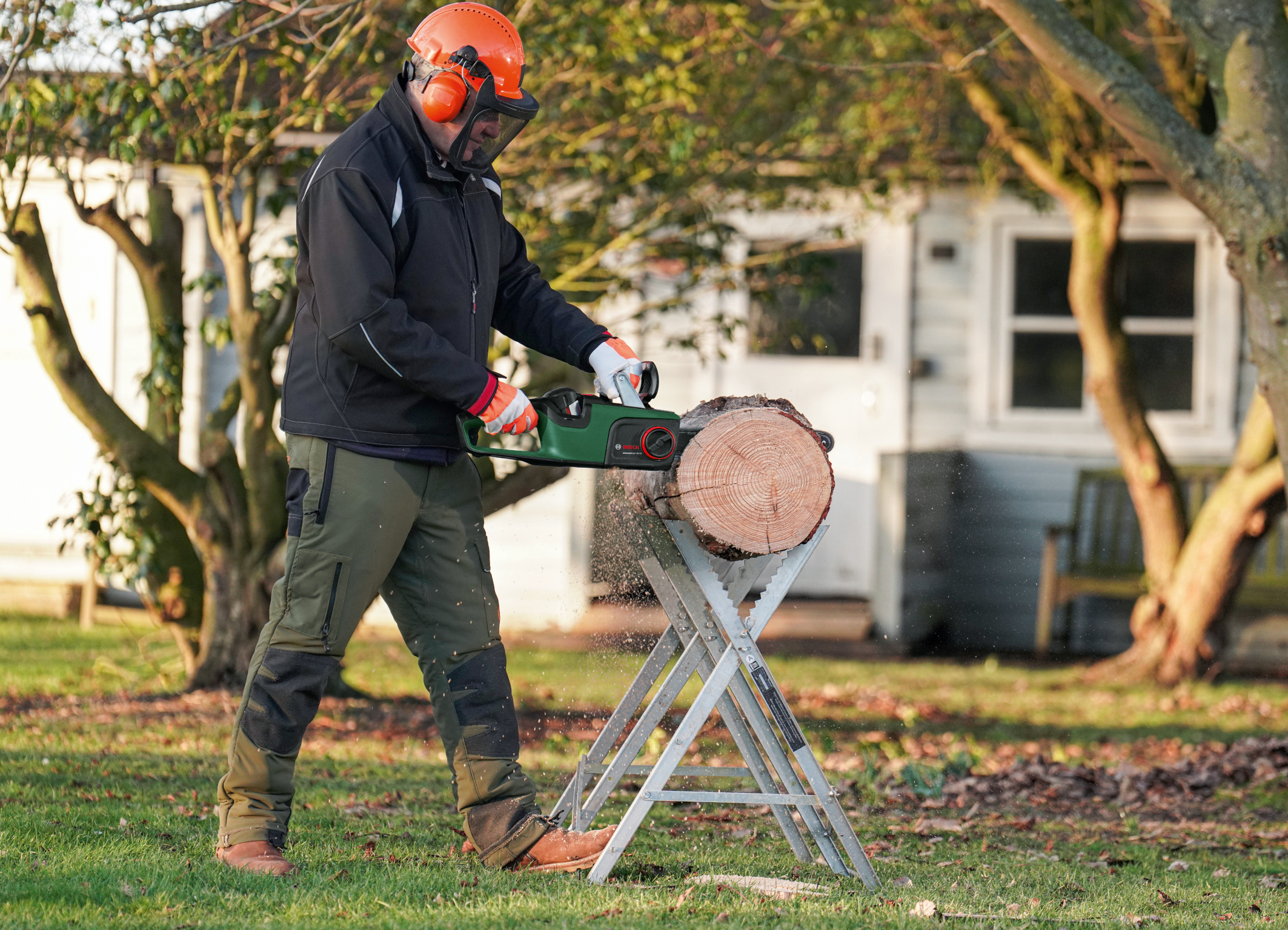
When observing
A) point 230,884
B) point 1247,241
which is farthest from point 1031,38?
point 230,884

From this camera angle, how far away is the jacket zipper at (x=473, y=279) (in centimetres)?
352

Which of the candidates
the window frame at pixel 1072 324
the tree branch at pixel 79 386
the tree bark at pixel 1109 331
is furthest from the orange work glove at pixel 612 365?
the window frame at pixel 1072 324

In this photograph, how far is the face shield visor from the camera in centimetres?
338

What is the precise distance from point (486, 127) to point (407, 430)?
759mm

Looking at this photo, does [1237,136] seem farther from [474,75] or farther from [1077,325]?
[1077,325]

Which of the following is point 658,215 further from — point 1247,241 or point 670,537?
point 670,537

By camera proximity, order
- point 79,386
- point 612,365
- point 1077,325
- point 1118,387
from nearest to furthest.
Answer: point 612,365, point 79,386, point 1118,387, point 1077,325

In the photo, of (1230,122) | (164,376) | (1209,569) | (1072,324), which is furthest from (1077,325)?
(164,376)

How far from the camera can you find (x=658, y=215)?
7148mm

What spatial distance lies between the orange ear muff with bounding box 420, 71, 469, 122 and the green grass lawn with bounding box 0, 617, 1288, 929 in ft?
5.88

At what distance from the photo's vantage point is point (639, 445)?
328 centimetres

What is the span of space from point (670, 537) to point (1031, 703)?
477cm

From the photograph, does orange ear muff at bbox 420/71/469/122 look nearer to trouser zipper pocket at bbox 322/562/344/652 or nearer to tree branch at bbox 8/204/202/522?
trouser zipper pocket at bbox 322/562/344/652

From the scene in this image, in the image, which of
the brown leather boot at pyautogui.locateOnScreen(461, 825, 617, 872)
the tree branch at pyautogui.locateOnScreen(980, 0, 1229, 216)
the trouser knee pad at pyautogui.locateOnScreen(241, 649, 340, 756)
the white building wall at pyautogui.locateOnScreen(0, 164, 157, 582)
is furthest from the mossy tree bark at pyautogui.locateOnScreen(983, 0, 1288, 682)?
the white building wall at pyautogui.locateOnScreen(0, 164, 157, 582)
